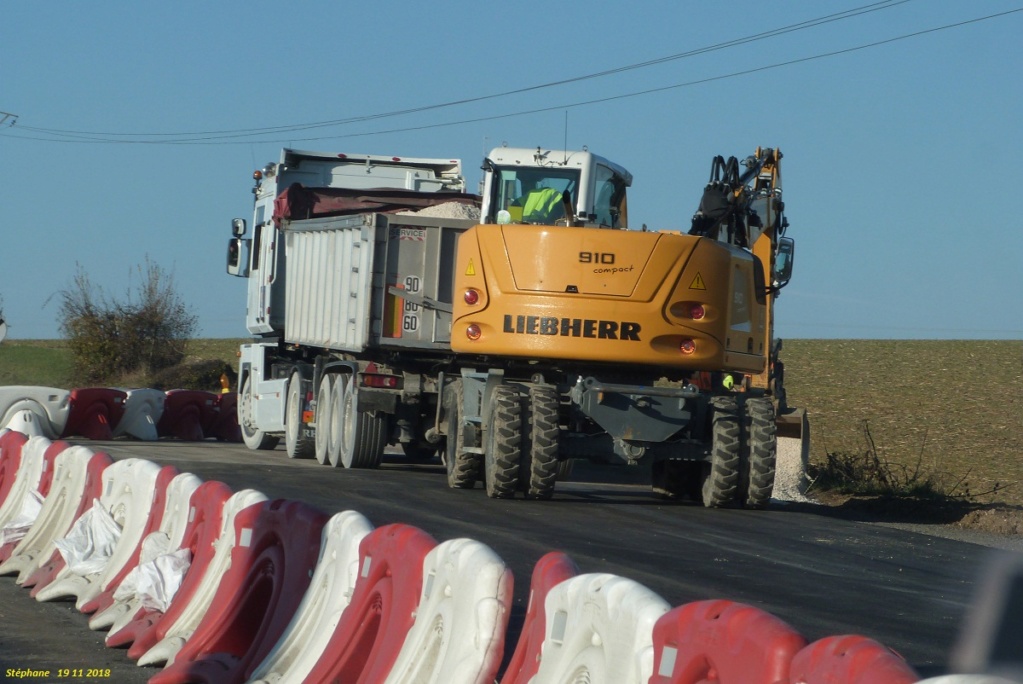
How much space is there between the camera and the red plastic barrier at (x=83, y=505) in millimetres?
8883

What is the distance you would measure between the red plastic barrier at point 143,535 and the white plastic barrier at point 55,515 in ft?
4.11

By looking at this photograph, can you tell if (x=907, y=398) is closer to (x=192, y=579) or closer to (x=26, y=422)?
(x=26, y=422)

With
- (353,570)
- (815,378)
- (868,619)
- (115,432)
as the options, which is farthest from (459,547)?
(815,378)

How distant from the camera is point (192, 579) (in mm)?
7379

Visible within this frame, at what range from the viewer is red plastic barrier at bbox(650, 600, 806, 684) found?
3562 mm

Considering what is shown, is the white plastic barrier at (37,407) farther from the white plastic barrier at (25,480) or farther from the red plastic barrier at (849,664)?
the red plastic barrier at (849,664)

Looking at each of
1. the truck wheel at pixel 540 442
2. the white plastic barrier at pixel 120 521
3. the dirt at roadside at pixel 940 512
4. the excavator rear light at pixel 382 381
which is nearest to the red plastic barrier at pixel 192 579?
the white plastic barrier at pixel 120 521

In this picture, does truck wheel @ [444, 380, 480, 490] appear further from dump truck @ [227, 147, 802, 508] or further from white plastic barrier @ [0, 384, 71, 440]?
white plastic barrier @ [0, 384, 71, 440]

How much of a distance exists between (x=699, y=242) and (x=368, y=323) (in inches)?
195

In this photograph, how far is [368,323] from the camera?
17.9 metres

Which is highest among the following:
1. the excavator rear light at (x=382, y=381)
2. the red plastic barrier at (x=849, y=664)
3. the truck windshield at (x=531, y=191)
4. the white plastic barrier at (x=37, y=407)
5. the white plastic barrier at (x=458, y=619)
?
the truck windshield at (x=531, y=191)

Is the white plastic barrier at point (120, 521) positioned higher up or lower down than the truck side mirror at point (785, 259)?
lower down

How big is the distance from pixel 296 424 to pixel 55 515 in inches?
457

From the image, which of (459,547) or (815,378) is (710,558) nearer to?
(459,547)
